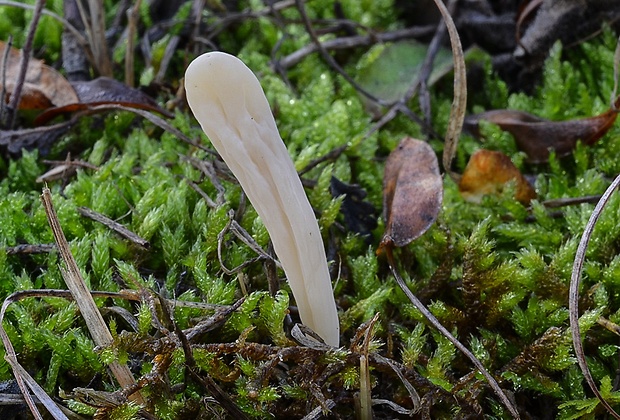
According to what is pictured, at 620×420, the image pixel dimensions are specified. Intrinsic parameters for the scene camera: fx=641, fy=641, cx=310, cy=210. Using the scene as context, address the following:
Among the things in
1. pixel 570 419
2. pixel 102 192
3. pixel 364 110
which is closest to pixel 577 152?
pixel 364 110

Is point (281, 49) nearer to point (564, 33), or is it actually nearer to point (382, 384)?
point (564, 33)

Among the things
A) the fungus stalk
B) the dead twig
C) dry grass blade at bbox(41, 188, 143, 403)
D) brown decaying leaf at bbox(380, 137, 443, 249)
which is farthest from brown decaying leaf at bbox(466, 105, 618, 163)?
dry grass blade at bbox(41, 188, 143, 403)

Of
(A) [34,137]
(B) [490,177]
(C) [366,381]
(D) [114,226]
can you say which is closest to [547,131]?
(B) [490,177]

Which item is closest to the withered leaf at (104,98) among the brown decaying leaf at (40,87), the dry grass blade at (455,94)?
the brown decaying leaf at (40,87)

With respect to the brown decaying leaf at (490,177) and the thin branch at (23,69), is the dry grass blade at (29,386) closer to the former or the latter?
the thin branch at (23,69)

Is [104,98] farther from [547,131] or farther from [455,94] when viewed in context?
[547,131]

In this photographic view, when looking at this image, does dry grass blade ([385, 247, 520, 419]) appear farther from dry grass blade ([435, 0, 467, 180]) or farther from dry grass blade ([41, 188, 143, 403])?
dry grass blade ([41, 188, 143, 403])

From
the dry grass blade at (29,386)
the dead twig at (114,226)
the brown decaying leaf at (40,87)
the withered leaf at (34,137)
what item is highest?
the brown decaying leaf at (40,87)
